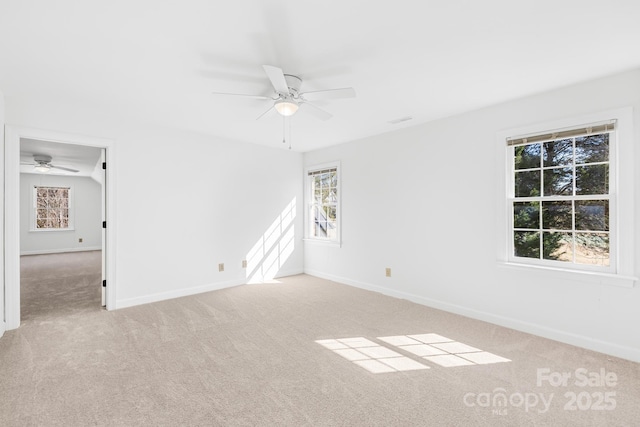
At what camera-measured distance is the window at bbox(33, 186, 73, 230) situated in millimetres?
8742

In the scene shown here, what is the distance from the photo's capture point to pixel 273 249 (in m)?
5.68

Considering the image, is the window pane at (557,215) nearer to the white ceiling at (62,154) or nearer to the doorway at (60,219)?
the doorway at (60,219)

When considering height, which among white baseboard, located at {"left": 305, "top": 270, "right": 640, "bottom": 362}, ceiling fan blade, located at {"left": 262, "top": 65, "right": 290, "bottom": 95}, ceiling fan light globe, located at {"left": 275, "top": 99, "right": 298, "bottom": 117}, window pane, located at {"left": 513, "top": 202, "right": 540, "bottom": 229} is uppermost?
ceiling fan blade, located at {"left": 262, "top": 65, "right": 290, "bottom": 95}

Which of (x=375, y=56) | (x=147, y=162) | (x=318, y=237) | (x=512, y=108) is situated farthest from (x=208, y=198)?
(x=512, y=108)

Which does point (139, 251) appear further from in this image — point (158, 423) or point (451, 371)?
point (451, 371)

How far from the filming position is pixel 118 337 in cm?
304

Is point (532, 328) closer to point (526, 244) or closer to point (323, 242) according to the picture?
point (526, 244)

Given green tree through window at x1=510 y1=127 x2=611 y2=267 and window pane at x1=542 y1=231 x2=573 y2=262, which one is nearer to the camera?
green tree through window at x1=510 y1=127 x2=611 y2=267

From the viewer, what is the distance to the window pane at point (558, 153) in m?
3.06

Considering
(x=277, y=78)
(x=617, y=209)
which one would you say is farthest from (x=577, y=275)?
(x=277, y=78)

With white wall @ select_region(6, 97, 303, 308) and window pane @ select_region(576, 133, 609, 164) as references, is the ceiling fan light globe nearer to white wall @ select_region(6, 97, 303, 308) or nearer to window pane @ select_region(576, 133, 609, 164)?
white wall @ select_region(6, 97, 303, 308)

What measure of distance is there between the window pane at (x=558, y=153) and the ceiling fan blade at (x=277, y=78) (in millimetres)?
2720

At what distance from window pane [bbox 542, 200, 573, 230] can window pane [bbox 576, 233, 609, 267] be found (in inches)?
6.1

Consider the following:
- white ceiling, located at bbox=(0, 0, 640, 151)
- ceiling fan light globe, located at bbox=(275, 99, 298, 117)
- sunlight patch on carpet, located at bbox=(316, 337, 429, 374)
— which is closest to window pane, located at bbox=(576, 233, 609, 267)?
white ceiling, located at bbox=(0, 0, 640, 151)
